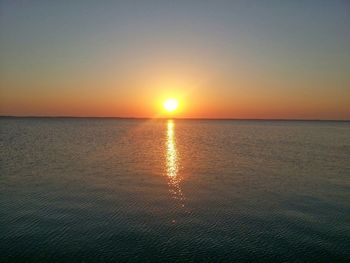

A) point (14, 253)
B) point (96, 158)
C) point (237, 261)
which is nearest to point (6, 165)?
point (96, 158)

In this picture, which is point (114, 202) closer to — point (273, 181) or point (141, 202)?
point (141, 202)

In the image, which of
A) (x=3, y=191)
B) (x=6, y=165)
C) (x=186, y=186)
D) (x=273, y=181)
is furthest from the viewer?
(x=6, y=165)

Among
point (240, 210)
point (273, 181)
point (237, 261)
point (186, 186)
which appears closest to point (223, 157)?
point (273, 181)

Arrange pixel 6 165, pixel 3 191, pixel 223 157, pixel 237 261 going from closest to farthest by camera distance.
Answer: pixel 237 261
pixel 3 191
pixel 6 165
pixel 223 157

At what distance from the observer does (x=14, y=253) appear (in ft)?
50.0

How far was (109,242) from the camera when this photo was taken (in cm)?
1684

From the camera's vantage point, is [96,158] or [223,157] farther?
[223,157]

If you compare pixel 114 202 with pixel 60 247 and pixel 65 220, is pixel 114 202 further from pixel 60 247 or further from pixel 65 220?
pixel 60 247

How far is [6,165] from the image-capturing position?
38.3 m

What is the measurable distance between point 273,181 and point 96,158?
2695 cm

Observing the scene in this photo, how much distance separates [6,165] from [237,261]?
33126 mm

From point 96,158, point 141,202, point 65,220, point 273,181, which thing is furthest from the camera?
point 96,158

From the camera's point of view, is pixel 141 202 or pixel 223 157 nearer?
pixel 141 202

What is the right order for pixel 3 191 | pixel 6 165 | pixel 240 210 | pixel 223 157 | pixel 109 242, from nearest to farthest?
pixel 109 242 < pixel 240 210 < pixel 3 191 < pixel 6 165 < pixel 223 157
